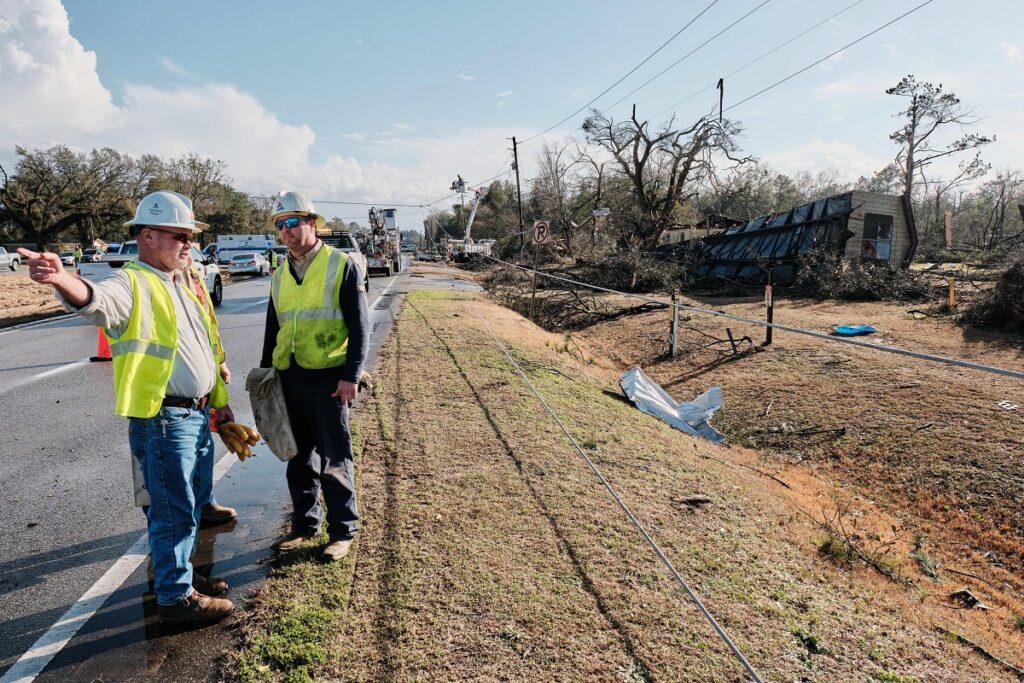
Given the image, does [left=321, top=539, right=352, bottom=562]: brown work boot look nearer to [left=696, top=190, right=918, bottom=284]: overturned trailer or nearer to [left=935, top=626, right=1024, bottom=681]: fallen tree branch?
[left=935, top=626, right=1024, bottom=681]: fallen tree branch

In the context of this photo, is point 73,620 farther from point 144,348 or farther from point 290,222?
point 290,222

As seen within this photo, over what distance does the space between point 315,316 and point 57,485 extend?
284 cm

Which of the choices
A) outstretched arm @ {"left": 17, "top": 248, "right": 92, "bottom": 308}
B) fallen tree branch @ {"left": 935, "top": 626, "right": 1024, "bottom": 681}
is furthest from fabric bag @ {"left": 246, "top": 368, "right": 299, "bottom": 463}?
fallen tree branch @ {"left": 935, "top": 626, "right": 1024, "bottom": 681}

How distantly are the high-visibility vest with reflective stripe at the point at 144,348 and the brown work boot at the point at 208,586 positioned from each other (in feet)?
3.27

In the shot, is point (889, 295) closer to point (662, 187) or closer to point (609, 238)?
point (609, 238)

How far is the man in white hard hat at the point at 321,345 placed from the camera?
3.30 m

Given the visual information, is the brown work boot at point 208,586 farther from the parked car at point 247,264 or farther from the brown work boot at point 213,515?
the parked car at point 247,264

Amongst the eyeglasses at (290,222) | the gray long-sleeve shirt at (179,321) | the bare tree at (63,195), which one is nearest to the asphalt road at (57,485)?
the gray long-sleeve shirt at (179,321)

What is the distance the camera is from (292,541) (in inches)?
138

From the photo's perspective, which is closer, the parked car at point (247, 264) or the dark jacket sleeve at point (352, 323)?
the dark jacket sleeve at point (352, 323)

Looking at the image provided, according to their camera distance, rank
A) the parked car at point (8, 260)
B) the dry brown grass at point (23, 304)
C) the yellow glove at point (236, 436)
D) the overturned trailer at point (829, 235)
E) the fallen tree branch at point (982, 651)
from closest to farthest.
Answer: the fallen tree branch at point (982, 651) → the yellow glove at point (236, 436) → the dry brown grass at point (23, 304) → the overturned trailer at point (829, 235) → the parked car at point (8, 260)

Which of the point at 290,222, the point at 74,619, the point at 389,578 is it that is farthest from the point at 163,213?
the point at 389,578

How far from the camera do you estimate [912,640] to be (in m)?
3.03

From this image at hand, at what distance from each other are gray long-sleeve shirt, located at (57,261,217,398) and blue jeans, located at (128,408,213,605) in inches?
6.1
